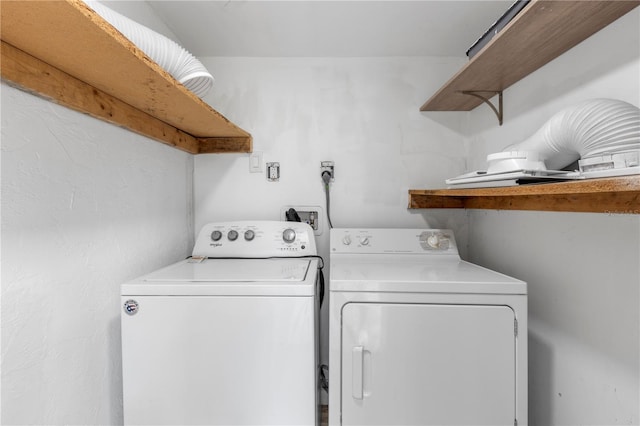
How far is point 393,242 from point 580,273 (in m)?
0.74

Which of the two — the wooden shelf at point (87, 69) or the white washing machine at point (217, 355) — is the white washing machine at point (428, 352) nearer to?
the white washing machine at point (217, 355)

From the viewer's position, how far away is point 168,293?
0.94 metres

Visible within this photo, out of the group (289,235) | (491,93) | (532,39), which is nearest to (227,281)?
(289,235)

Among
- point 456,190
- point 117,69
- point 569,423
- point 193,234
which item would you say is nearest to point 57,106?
point 117,69

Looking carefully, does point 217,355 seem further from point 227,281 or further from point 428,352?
point 428,352

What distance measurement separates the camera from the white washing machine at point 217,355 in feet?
3.05

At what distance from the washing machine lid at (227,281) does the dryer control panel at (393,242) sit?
33cm

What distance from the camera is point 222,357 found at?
3.05 ft

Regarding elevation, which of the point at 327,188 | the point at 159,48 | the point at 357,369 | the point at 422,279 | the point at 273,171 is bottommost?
the point at 357,369

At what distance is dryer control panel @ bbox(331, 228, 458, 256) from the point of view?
1506 mm

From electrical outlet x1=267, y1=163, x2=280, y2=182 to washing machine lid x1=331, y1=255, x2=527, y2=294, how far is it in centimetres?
69

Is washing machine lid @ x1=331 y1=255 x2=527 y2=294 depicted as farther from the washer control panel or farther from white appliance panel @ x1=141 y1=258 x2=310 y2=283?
the washer control panel

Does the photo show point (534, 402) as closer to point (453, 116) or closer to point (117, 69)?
point (453, 116)

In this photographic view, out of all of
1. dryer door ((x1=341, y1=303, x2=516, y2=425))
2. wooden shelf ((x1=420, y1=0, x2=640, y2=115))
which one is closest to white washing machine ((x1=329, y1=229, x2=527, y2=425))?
dryer door ((x1=341, y1=303, x2=516, y2=425))
